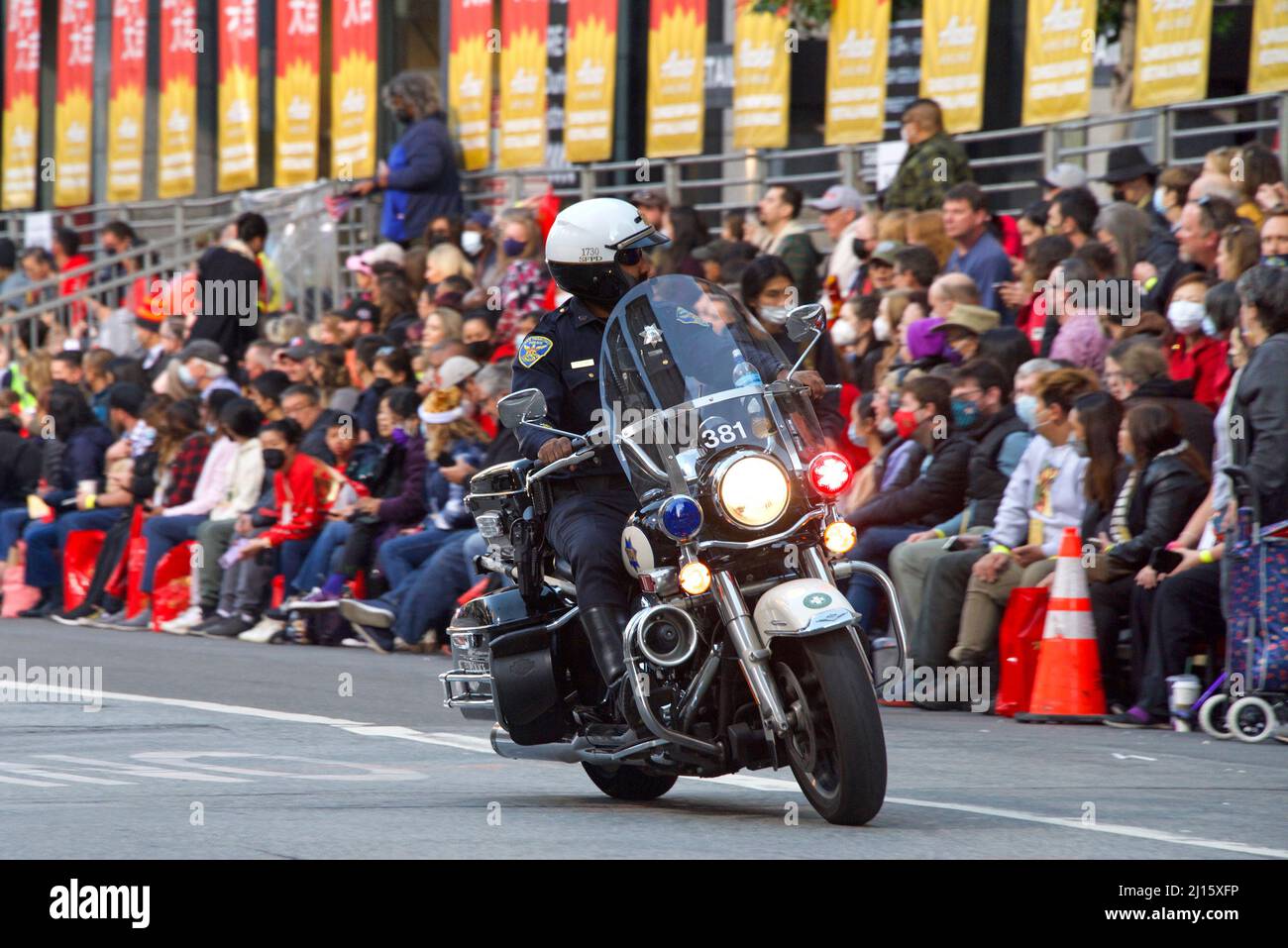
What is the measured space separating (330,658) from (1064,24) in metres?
6.78

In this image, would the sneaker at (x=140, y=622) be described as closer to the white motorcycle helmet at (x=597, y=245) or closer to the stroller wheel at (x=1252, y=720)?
the stroller wheel at (x=1252, y=720)

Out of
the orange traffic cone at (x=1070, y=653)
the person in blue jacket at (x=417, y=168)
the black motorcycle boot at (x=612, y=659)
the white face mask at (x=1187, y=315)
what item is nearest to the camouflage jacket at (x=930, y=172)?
the white face mask at (x=1187, y=315)

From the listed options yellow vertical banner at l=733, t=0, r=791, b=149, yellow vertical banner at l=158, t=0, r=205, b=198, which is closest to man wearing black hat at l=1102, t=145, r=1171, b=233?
yellow vertical banner at l=733, t=0, r=791, b=149

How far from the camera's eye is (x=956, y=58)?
706 inches

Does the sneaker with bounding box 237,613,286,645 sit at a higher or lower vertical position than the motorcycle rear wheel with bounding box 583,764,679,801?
lower

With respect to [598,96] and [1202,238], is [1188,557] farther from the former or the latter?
[598,96]

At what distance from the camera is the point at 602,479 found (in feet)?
26.8

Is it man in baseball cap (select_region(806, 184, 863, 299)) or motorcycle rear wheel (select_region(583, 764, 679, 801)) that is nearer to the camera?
motorcycle rear wheel (select_region(583, 764, 679, 801))

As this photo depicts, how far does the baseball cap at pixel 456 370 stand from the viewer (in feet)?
52.5

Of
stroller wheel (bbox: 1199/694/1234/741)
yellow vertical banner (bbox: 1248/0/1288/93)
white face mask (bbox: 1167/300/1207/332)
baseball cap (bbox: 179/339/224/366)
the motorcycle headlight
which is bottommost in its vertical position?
stroller wheel (bbox: 1199/694/1234/741)

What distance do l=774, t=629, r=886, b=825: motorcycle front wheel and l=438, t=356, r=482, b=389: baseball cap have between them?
29.3 feet

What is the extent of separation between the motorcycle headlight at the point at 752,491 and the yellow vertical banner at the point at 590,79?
46.8ft

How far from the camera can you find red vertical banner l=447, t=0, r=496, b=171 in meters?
22.8

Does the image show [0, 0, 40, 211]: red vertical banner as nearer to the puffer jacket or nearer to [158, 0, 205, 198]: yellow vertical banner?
[158, 0, 205, 198]: yellow vertical banner
